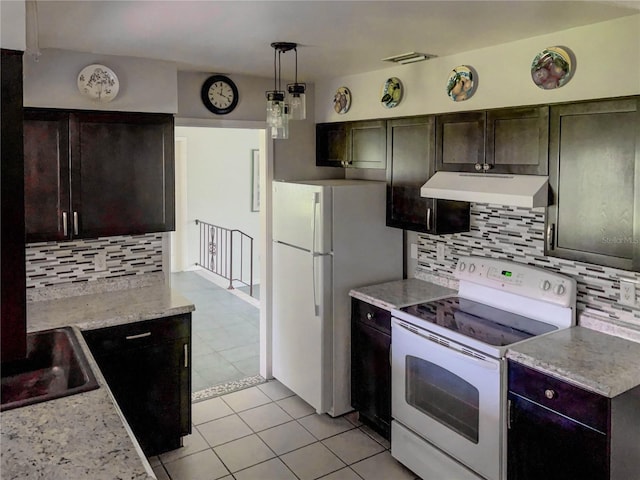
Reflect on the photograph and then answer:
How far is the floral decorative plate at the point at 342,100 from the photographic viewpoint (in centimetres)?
405

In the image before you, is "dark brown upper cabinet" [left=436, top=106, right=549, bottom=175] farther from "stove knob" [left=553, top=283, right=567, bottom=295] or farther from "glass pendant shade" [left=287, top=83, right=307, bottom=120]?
"glass pendant shade" [left=287, top=83, right=307, bottom=120]

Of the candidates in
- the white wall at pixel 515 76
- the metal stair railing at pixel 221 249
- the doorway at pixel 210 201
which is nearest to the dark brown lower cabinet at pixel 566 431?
the white wall at pixel 515 76

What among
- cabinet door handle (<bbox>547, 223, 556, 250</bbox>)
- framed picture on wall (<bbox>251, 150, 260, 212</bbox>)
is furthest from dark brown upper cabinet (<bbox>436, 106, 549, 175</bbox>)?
framed picture on wall (<bbox>251, 150, 260, 212</bbox>)

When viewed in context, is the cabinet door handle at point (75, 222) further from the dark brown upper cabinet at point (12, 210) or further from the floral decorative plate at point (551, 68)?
the floral decorative plate at point (551, 68)

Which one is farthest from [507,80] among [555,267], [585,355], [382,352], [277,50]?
[382,352]

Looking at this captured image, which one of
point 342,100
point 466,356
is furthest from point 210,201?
point 466,356

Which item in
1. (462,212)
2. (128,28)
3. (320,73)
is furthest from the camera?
(320,73)

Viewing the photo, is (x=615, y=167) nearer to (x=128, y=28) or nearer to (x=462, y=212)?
(x=462, y=212)

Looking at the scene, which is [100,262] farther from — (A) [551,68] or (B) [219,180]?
(B) [219,180]

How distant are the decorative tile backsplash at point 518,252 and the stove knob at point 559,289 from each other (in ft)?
0.31

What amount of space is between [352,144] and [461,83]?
1091 millimetres

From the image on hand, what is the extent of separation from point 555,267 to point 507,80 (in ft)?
3.45

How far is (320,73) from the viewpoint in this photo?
3.90 metres

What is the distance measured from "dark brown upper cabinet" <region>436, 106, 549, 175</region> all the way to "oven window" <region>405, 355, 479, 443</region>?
1.14 m
